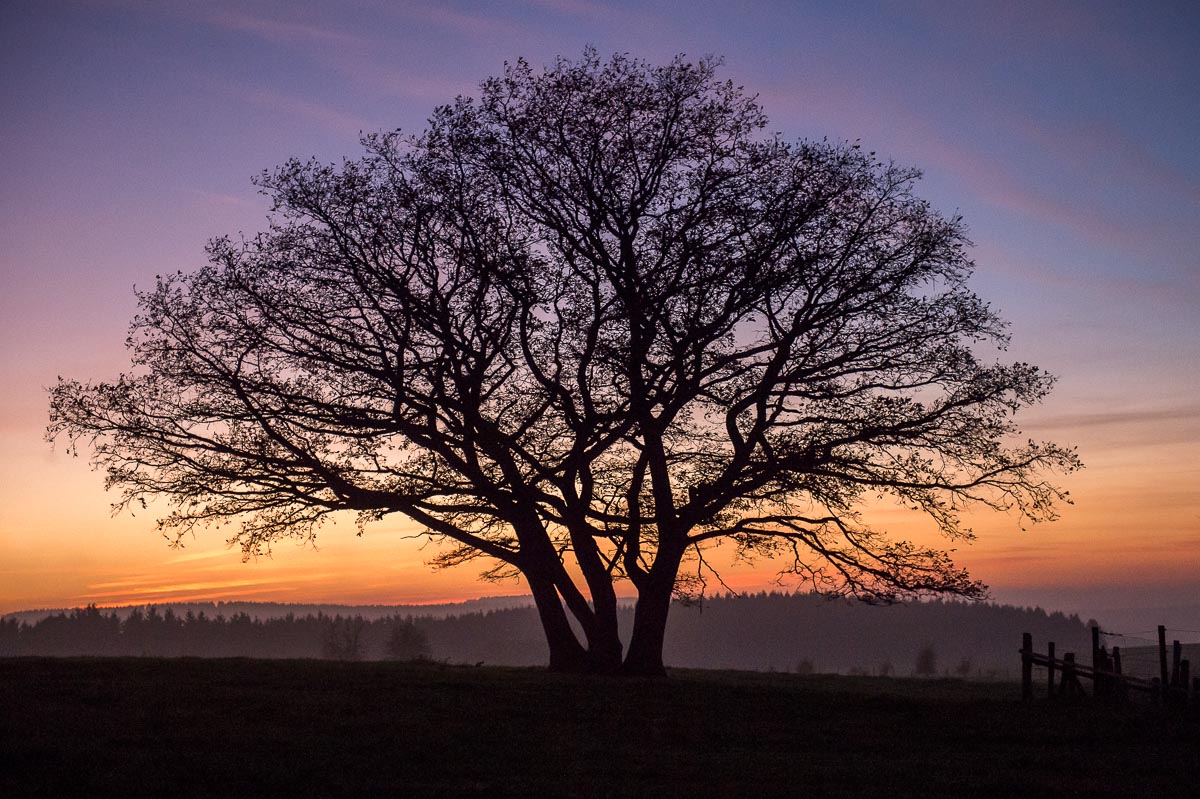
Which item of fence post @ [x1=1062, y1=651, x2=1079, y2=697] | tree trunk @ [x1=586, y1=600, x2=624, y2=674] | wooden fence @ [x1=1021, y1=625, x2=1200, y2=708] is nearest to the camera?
wooden fence @ [x1=1021, y1=625, x2=1200, y2=708]

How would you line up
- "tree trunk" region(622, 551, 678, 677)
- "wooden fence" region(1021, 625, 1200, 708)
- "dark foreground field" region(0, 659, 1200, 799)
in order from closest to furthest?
"dark foreground field" region(0, 659, 1200, 799) < "wooden fence" region(1021, 625, 1200, 708) < "tree trunk" region(622, 551, 678, 677)

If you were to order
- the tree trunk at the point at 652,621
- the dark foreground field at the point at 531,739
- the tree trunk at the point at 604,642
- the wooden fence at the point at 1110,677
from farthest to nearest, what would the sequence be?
1. the tree trunk at the point at 604,642
2. the tree trunk at the point at 652,621
3. the wooden fence at the point at 1110,677
4. the dark foreground field at the point at 531,739

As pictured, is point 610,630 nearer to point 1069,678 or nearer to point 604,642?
point 604,642

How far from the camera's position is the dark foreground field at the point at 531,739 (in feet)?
42.4

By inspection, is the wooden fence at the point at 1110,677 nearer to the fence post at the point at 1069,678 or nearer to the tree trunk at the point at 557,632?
the fence post at the point at 1069,678

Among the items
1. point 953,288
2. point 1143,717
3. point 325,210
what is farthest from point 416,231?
point 1143,717

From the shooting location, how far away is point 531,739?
16.3m

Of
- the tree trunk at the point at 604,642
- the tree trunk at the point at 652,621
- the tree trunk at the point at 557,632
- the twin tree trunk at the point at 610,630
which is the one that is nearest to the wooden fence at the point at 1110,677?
the tree trunk at the point at 652,621

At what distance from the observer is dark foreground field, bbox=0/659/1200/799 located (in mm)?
12914

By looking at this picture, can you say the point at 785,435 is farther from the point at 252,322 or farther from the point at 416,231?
the point at 252,322

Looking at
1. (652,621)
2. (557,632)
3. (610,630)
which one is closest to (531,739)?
(652,621)

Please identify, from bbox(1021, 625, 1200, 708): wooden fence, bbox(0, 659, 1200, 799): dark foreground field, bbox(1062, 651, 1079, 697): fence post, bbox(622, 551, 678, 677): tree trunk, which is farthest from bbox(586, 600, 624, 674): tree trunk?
bbox(1062, 651, 1079, 697): fence post

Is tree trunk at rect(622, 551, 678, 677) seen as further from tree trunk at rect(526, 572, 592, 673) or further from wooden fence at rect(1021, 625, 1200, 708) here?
wooden fence at rect(1021, 625, 1200, 708)

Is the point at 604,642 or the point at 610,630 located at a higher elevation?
the point at 610,630
